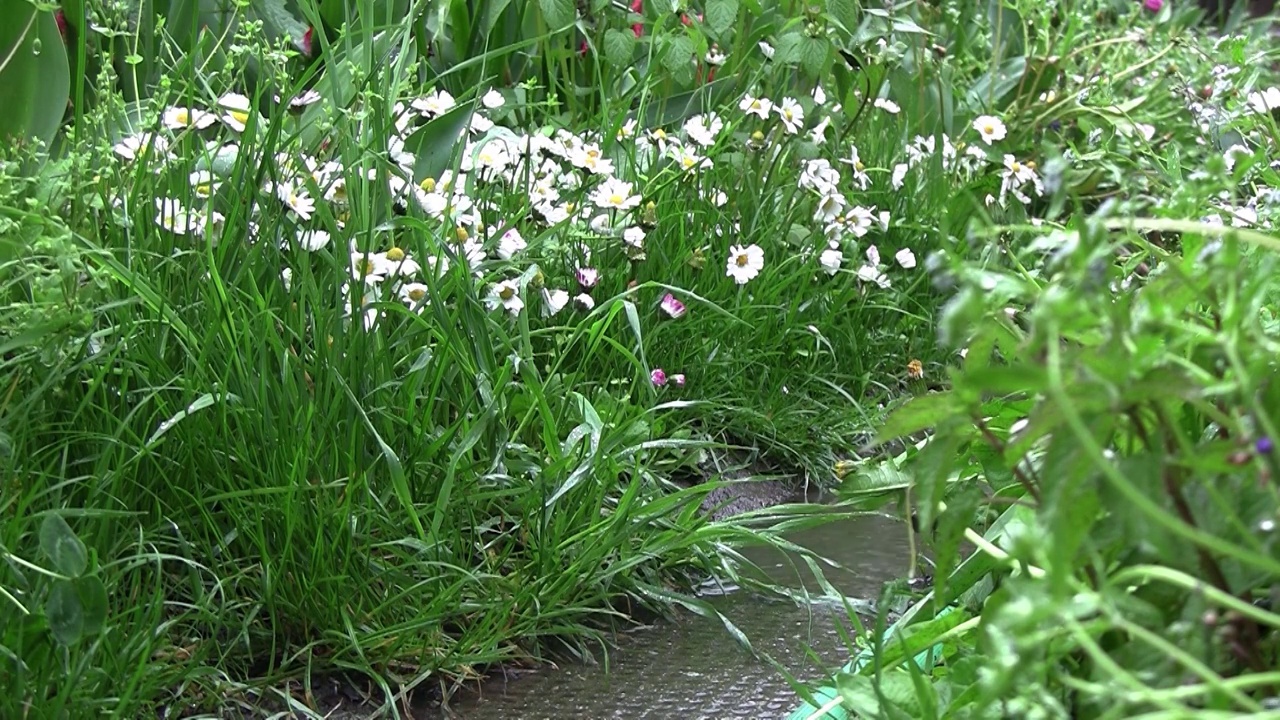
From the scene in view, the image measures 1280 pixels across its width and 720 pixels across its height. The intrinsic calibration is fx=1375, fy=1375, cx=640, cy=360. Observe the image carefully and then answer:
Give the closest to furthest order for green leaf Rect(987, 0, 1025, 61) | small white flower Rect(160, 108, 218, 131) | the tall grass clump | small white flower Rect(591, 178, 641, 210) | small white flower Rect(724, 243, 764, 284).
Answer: the tall grass clump < small white flower Rect(160, 108, 218, 131) < small white flower Rect(591, 178, 641, 210) < small white flower Rect(724, 243, 764, 284) < green leaf Rect(987, 0, 1025, 61)

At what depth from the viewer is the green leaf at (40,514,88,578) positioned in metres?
1.32

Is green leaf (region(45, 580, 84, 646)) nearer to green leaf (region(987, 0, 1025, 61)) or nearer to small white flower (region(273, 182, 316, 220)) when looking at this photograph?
small white flower (region(273, 182, 316, 220))

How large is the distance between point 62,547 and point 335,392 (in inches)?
20.6

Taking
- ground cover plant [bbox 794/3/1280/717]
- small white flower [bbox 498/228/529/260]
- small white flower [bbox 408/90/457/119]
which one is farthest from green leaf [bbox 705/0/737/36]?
ground cover plant [bbox 794/3/1280/717]

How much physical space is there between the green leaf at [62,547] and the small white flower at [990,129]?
2625 mm

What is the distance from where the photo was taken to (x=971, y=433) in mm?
1117

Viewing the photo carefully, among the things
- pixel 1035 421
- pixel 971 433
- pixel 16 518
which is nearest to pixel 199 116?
pixel 16 518

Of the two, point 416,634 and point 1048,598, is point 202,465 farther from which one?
point 1048,598

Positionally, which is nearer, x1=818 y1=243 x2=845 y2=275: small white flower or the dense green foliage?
the dense green foliage

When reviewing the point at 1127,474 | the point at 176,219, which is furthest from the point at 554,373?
the point at 1127,474

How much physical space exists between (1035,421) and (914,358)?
2.50 metres

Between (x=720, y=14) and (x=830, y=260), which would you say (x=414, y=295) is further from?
(x=720, y=14)

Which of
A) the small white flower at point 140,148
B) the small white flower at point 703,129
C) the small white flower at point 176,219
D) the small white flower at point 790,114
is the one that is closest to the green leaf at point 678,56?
the small white flower at point 703,129

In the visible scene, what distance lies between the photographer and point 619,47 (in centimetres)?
304
